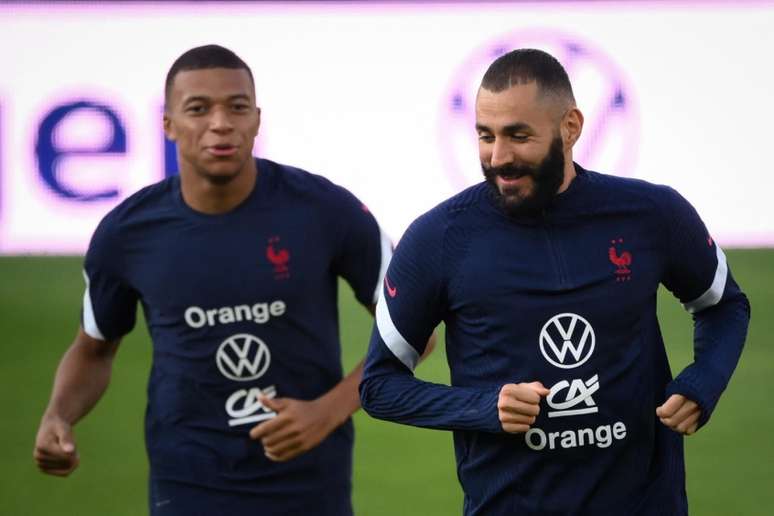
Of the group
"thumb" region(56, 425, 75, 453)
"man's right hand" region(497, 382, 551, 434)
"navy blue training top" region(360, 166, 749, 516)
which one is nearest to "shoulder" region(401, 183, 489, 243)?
"navy blue training top" region(360, 166, 749, 516)

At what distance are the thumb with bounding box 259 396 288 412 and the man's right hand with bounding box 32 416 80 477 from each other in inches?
22.2

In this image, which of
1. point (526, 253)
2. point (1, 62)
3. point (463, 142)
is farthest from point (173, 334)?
point (1, 62)

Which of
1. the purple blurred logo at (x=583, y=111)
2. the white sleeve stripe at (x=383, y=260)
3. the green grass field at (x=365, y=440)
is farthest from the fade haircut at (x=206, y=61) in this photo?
the purple blurred logo at (x=583, y=111)

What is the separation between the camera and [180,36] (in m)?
10.9

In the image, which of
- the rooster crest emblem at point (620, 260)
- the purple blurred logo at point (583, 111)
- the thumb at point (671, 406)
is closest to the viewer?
the thumb at point (671, 406)

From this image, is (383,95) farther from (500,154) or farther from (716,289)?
(500,154)

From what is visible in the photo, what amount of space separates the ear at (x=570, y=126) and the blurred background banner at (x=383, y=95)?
6879 mm

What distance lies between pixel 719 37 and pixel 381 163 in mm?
2691

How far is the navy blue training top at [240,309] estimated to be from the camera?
159 inches

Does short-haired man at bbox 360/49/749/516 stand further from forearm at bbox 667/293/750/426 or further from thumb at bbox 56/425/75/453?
thumb at bbox 56/425/75/453

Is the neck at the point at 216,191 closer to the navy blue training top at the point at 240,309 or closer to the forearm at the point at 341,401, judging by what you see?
the navy blue training top at the point at 240,309

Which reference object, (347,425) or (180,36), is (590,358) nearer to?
(347,425)

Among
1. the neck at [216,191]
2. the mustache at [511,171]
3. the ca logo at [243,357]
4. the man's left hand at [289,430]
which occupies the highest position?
the mustache at [511,171]

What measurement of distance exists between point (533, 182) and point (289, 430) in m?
1.06
